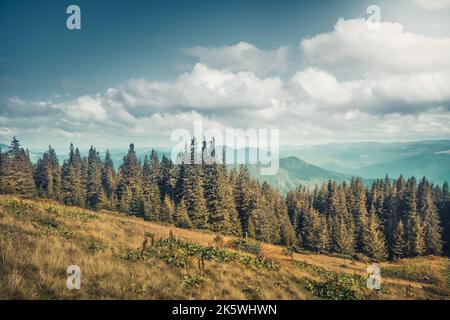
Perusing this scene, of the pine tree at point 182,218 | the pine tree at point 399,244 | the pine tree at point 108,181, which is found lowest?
the pine tree at point 399,244

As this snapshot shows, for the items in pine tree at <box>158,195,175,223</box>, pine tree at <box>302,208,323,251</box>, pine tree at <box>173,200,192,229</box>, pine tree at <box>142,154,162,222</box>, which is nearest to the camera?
pine tree at <box>173,200,192,229</box>

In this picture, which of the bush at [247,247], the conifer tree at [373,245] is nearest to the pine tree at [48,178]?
the bush at [247,247]

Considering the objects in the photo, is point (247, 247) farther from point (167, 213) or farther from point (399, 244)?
point (399, 244)

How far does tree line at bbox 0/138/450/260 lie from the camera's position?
57.9 metres

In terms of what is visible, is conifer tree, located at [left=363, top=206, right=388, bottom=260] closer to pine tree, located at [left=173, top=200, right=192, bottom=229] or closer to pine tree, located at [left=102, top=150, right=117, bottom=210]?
pine tree, located at [left=173, top=200, right=192, bottom=229]

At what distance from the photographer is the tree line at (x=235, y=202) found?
190ft

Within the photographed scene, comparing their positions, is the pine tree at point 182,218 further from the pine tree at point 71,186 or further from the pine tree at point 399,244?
the pine tree at point 399,244

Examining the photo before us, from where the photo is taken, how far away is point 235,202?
63.9 meters

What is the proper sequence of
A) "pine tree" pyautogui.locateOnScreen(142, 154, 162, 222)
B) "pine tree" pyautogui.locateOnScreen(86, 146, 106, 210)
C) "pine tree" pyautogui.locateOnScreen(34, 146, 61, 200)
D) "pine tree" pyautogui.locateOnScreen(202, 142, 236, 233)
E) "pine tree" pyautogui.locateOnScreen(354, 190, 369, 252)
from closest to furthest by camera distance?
"pine tree" pyautogui.locateOnScreen(202, 142, 236, 233)
"pine tree" pyautogui.locateOnScreen(142, 154, 162, 222)
"pine tree" pyautogui.locateOnScreen(354, 190, 369, 252)
"pine tree" pyautogui.locateOnScreen(34, 146, 61, 200)
"pine tree" pyautogui.locateOnScreen(86, 146, 106, 210)

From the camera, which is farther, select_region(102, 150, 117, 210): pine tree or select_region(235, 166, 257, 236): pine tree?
select_region(102, 150, 117, 210): pine tree

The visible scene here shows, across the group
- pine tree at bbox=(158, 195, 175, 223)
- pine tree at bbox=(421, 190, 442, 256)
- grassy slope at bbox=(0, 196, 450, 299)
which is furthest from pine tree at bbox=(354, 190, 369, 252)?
grassy slope at bbox=(0, 196, 450, 299)

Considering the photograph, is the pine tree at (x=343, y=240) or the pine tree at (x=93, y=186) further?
the pine tree at (x=93, y=186)
